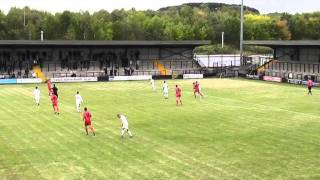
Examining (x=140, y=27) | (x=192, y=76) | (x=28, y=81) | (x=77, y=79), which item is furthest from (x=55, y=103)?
(x=140, y=27)

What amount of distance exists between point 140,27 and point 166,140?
11087 centimetres

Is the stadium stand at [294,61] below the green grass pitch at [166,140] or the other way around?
the other way around

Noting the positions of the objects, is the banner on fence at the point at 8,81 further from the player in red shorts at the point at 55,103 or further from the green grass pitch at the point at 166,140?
the player in red shorts at the point at 55,103

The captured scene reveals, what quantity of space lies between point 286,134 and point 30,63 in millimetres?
51015

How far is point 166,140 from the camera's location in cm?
2519

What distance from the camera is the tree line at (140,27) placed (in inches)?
4819

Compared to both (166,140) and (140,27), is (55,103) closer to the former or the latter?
(166,140)

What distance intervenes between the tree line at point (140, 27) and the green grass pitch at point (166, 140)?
81.6 metres

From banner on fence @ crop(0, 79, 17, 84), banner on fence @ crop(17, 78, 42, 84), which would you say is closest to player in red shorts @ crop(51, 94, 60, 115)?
banner on fence @ crop(0, 79, 17, 84)

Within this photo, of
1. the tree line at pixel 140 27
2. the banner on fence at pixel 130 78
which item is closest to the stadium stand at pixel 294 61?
the banner on fence at pixel 130 78

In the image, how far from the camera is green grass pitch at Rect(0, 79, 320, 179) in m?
19.3

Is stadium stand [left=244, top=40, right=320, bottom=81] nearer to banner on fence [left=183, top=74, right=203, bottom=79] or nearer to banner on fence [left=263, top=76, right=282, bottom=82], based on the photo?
banner on fence [left=263, top=76, right=282, bottom=82]

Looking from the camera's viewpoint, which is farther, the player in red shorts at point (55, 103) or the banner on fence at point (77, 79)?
the banner on fence at point (77, 79)

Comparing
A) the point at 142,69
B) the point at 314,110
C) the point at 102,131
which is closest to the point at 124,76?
the point at 142,69
